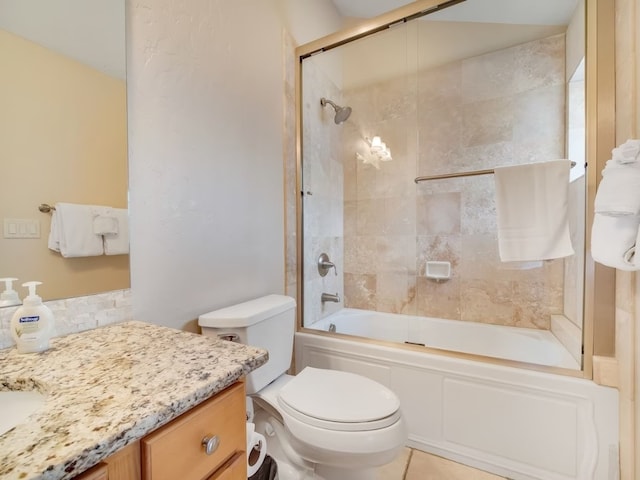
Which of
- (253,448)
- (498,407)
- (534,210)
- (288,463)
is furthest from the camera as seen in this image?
(534,210)

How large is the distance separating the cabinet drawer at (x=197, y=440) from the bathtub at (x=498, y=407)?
1.13 metres

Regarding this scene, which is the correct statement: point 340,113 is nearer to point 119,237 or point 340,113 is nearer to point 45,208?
point 119,237

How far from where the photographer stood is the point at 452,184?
212 cm

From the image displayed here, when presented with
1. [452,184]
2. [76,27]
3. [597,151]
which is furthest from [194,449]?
[452,184]

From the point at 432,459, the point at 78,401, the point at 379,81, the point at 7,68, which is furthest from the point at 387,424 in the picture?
the point at 379,81

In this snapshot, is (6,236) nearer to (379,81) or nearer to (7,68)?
(7,68)

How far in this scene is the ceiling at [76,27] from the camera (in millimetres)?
776

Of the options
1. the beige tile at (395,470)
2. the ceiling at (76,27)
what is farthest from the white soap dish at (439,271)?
the ceiling at (76,27)

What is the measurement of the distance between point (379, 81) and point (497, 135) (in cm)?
94

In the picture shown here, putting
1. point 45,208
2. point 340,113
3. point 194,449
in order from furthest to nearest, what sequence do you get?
point 340,113
point 45,208
point 194,449

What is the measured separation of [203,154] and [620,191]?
57.8 inches

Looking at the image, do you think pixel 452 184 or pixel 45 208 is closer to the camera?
pixel 45 208

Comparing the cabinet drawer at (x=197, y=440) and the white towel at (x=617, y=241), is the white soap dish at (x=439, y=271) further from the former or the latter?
the cabinet drawer at (x=197, y=440)

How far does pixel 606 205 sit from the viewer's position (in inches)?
37.4
